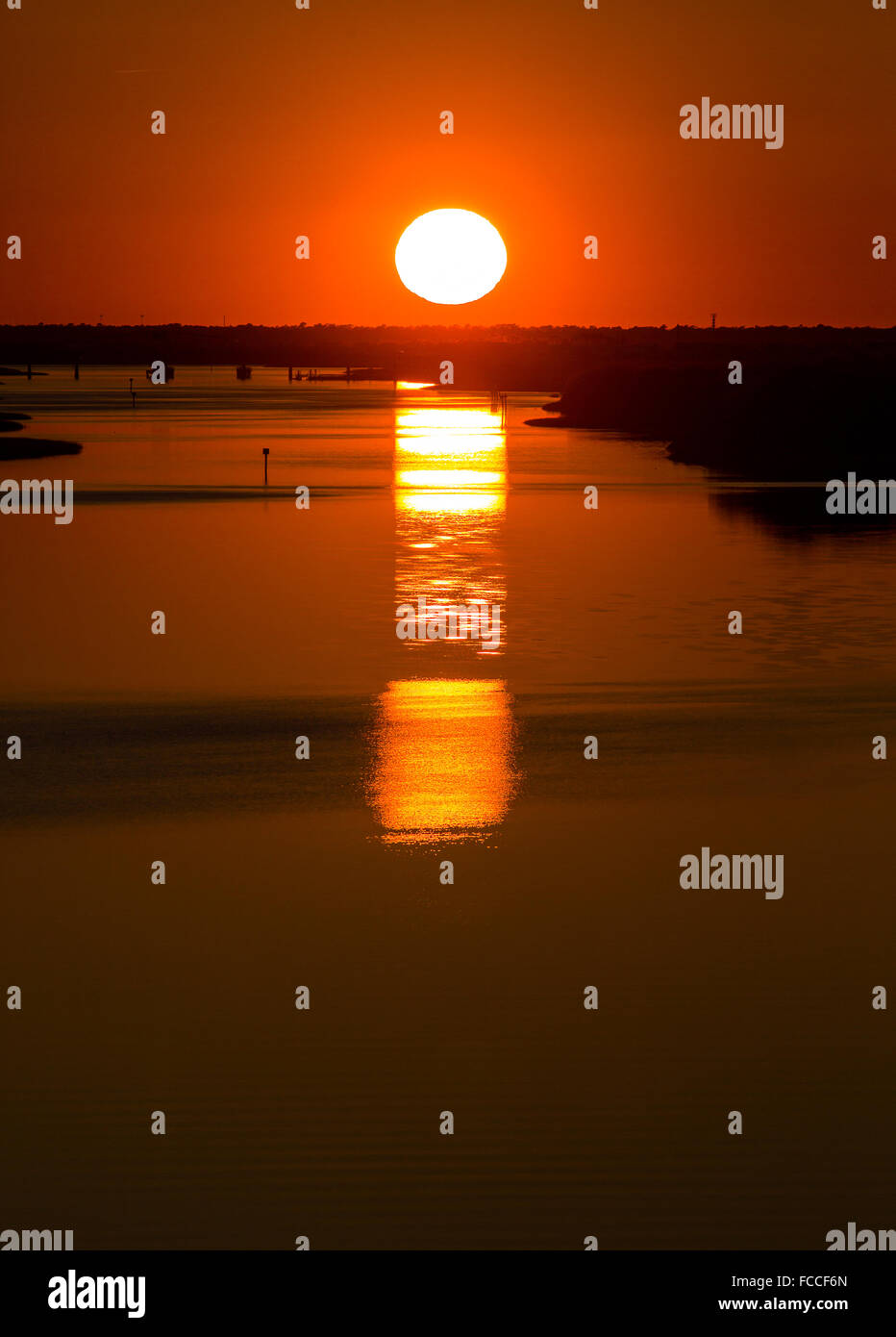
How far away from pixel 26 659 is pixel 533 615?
11804 mm

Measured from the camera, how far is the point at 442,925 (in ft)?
62.8

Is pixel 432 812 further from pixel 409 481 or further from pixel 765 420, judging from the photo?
pixel 765 420

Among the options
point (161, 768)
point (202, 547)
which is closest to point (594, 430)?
point (202, 547)

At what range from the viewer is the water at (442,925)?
13828mm

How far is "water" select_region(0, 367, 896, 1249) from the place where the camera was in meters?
13.8

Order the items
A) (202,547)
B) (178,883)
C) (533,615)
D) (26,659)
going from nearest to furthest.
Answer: (178,883)
(26,659)
(533,615)
(202,547)

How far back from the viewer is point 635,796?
24.2 metres
